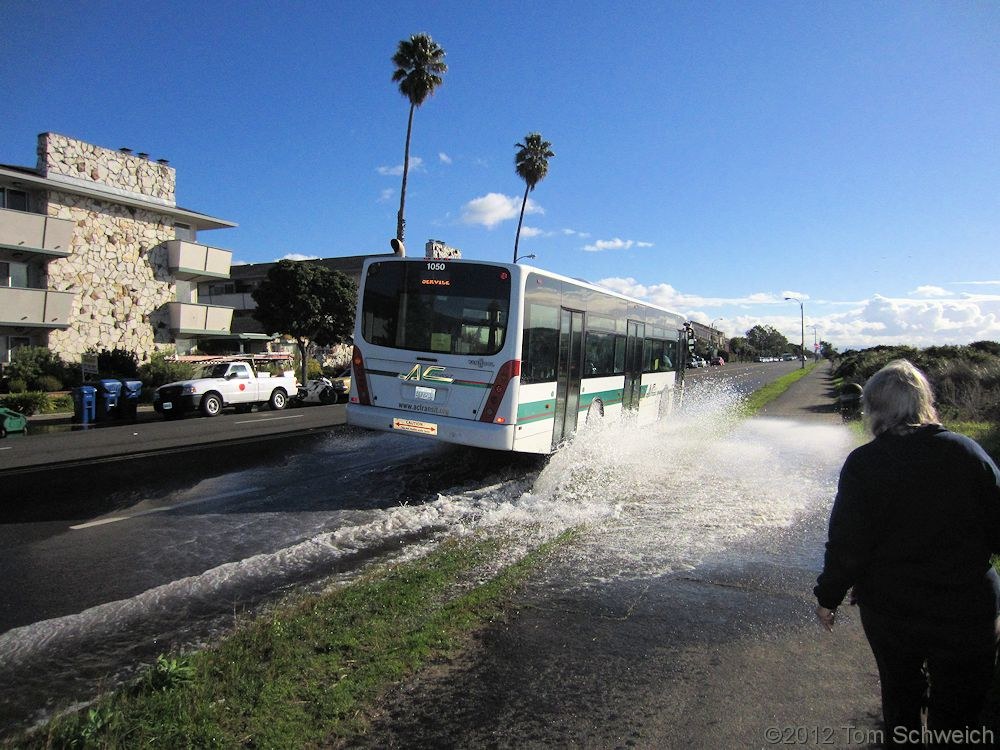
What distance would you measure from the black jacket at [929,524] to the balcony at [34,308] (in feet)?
104

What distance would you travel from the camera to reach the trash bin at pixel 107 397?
65.7 ft

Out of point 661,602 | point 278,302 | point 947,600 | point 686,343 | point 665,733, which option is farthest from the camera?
point 278,302

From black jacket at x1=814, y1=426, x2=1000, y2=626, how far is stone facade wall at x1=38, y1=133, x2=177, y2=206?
34798 mm

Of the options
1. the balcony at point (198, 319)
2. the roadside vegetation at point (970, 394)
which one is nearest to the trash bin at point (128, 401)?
the balcony at point (198, 319)

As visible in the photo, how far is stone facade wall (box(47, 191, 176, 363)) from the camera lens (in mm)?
29172

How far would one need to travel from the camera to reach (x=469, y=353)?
30.2ft

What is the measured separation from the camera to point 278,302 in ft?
113

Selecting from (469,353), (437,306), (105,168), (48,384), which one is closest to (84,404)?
(48,384)

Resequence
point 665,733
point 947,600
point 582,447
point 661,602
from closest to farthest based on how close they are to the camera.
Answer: point 947,600 < point 665,733 < point 661,602 < point 582,447

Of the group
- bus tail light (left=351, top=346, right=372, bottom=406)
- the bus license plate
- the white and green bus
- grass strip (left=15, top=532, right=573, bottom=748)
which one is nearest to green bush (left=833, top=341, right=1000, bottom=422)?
the white and green bus

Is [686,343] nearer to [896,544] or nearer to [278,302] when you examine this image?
[896,544]

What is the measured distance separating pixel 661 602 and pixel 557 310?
5.83 metres

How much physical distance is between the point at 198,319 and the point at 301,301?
5.46 metres

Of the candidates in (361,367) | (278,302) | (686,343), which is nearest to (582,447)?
(361,367)
